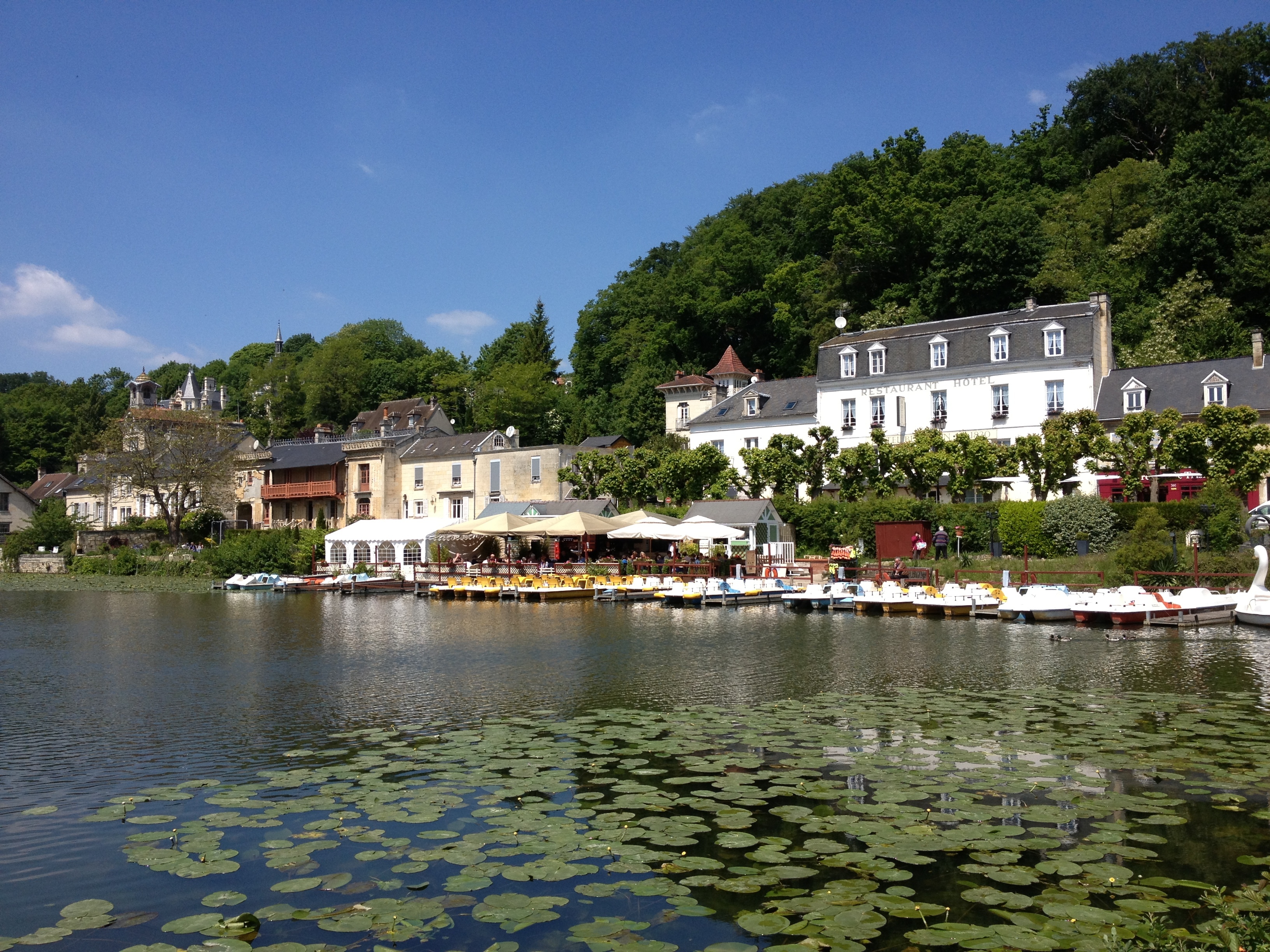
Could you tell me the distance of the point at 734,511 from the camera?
4481 cm

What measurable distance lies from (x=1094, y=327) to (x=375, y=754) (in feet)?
142

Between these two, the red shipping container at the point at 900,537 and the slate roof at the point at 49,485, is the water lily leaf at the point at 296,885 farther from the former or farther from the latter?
the slate roof at the point at 49,485

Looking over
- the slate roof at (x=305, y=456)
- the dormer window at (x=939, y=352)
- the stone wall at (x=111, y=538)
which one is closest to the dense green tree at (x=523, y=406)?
the slate roof at (x=305, y=456)

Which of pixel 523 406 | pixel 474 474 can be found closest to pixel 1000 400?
pixel 474 474

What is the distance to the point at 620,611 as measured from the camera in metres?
33.2

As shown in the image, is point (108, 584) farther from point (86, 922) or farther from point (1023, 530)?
point (86, 922)

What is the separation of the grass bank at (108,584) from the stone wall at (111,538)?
6.80 m

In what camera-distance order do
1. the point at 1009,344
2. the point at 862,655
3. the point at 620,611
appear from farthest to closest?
1. the point at 1009,344
2. the point at 620,611
3. the point at 862,655

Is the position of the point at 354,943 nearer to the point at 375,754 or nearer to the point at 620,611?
the point at 375,754

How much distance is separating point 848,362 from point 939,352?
15.9 feet

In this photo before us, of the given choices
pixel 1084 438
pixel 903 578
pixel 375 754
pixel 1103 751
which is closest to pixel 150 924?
pixel 375 754

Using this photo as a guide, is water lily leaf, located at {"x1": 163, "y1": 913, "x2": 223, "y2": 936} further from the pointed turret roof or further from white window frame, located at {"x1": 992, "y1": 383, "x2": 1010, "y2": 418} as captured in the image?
the pointed turret roof

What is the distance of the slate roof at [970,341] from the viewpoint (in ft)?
151

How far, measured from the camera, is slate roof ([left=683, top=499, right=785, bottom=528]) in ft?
145
